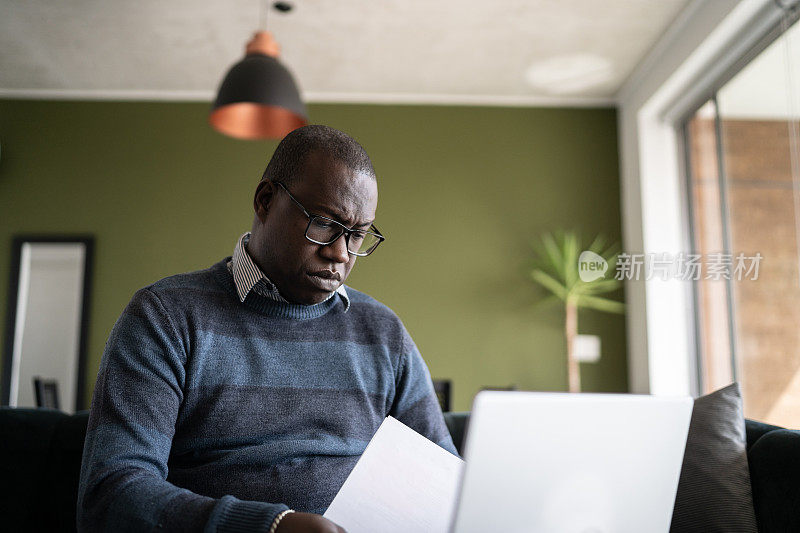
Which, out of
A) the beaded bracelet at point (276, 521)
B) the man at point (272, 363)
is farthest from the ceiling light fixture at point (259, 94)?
the beaded bracelet at point (276, 521)

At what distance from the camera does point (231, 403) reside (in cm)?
120

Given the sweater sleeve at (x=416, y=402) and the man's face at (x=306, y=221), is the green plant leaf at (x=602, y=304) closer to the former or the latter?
the sweater sleeve at (x=416, y=402)

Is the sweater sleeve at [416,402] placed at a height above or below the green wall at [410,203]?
below

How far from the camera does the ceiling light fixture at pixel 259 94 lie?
2531 millimetres

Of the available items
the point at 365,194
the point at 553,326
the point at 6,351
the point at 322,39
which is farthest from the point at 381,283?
the point at 365,194

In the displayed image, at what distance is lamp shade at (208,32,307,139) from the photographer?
Result: 253cm

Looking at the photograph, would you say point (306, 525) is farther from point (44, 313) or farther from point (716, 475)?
point (44, 313)

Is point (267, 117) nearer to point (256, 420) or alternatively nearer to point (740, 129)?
point (256, 420)

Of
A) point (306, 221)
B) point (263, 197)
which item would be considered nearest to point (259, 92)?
point (263, 197)

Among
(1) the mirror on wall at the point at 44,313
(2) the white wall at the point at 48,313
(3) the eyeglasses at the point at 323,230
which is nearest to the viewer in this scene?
(3) the eyeglasses at the point at 323,230

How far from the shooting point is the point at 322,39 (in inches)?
147

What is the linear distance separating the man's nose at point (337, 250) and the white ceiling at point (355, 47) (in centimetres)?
246

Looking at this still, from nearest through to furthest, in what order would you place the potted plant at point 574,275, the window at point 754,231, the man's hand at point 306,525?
the man's hand at point 306,525 < the window at point 754,231 < the potted plant at point 574,275

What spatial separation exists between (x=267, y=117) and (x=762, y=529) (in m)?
2.44
